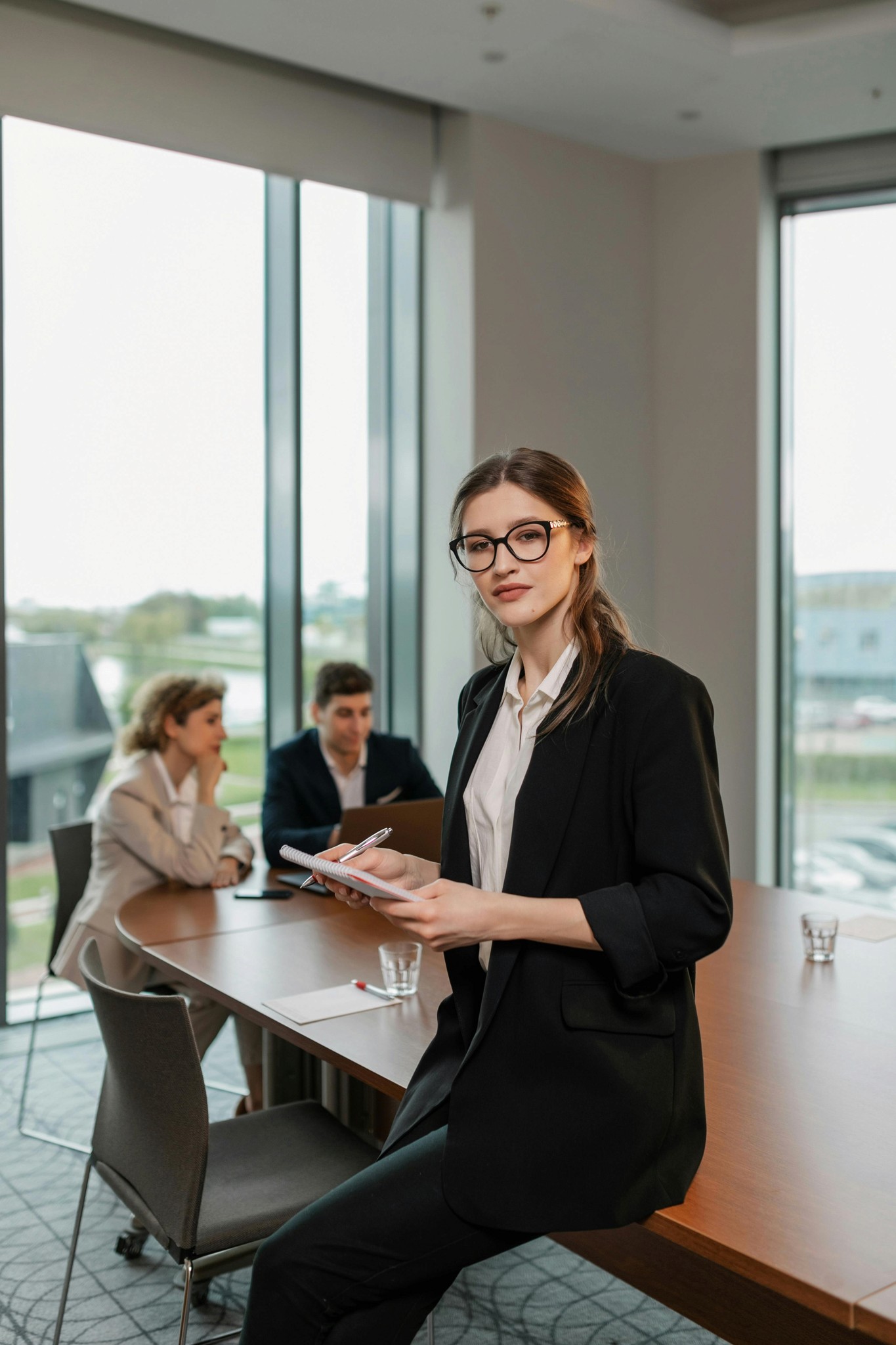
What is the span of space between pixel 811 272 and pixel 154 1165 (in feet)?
17.0

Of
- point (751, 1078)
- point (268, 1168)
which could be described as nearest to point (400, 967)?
point (268, 1168)

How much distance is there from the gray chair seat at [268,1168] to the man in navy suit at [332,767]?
59.7 inches

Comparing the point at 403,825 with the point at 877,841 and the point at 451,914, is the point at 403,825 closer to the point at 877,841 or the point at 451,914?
the point at 451,914

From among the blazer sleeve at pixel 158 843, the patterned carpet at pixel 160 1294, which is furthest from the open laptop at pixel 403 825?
the patterned carpet at pixel 160 1294

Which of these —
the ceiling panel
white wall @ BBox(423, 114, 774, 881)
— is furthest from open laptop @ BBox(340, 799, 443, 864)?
the ceiling panel

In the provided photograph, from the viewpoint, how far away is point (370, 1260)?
148 cm

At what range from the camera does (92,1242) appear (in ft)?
9.77

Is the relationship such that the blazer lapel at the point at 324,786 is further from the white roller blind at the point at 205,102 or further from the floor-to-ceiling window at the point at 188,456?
the white roller blind at the point at 205,102

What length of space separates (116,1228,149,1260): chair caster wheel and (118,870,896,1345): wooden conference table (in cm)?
71

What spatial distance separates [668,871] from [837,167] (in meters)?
5.18

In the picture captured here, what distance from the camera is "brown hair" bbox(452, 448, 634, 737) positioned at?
1574 millimetres

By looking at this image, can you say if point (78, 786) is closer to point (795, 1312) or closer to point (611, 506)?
point (611, 506)

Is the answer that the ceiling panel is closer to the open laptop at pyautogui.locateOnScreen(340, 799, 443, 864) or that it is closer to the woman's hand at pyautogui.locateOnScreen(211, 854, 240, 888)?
the open laptop at pyautogui.locateOnScreen(340, 799, 443, 864)

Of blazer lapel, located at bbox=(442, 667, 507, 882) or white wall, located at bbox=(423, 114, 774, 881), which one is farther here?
white wall, located at bbox=(423, 114, 774, 881)
